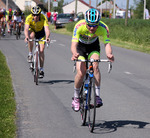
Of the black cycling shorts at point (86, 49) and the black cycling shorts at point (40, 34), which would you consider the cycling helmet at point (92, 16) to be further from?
the black cycling shorts at point (40, 34)

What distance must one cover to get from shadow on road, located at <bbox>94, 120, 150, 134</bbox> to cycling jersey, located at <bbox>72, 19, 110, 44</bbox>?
1300mm

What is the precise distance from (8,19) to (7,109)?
22.9 meters

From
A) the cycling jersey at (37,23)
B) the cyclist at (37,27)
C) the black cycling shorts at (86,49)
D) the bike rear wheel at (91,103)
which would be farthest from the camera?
the cycling jersey at (37,23)

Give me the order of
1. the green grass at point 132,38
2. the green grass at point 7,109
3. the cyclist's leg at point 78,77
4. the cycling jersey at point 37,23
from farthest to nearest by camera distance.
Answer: the green grass at point 132,38 < the cycling jersey at point 37,23 < the cyclist's leg at point 78,77 < the green grass at point 7,109

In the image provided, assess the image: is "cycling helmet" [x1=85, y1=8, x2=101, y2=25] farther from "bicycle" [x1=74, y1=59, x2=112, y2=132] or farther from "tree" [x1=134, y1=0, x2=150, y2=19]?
"tree" [x1=134, y1=0, x2=150, y2=19]

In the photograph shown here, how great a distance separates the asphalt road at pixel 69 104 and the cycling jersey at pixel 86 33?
1.32 m

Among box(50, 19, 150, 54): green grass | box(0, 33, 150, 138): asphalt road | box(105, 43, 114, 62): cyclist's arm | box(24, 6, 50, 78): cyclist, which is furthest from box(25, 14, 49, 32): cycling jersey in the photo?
box(50, 19, 150, 54): green grass

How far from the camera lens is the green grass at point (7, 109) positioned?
634cm

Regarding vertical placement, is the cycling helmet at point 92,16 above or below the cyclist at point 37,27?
above

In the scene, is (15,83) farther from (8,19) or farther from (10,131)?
(8,19)

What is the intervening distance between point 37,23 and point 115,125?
5.30 metres

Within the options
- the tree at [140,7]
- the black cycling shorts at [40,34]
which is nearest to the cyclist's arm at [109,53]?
the black cycling shorts at [40,34]

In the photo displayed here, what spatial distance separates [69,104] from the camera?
341 inches

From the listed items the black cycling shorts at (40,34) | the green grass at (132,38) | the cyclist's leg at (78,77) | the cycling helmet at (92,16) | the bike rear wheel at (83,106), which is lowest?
the green grass at (132,38)
